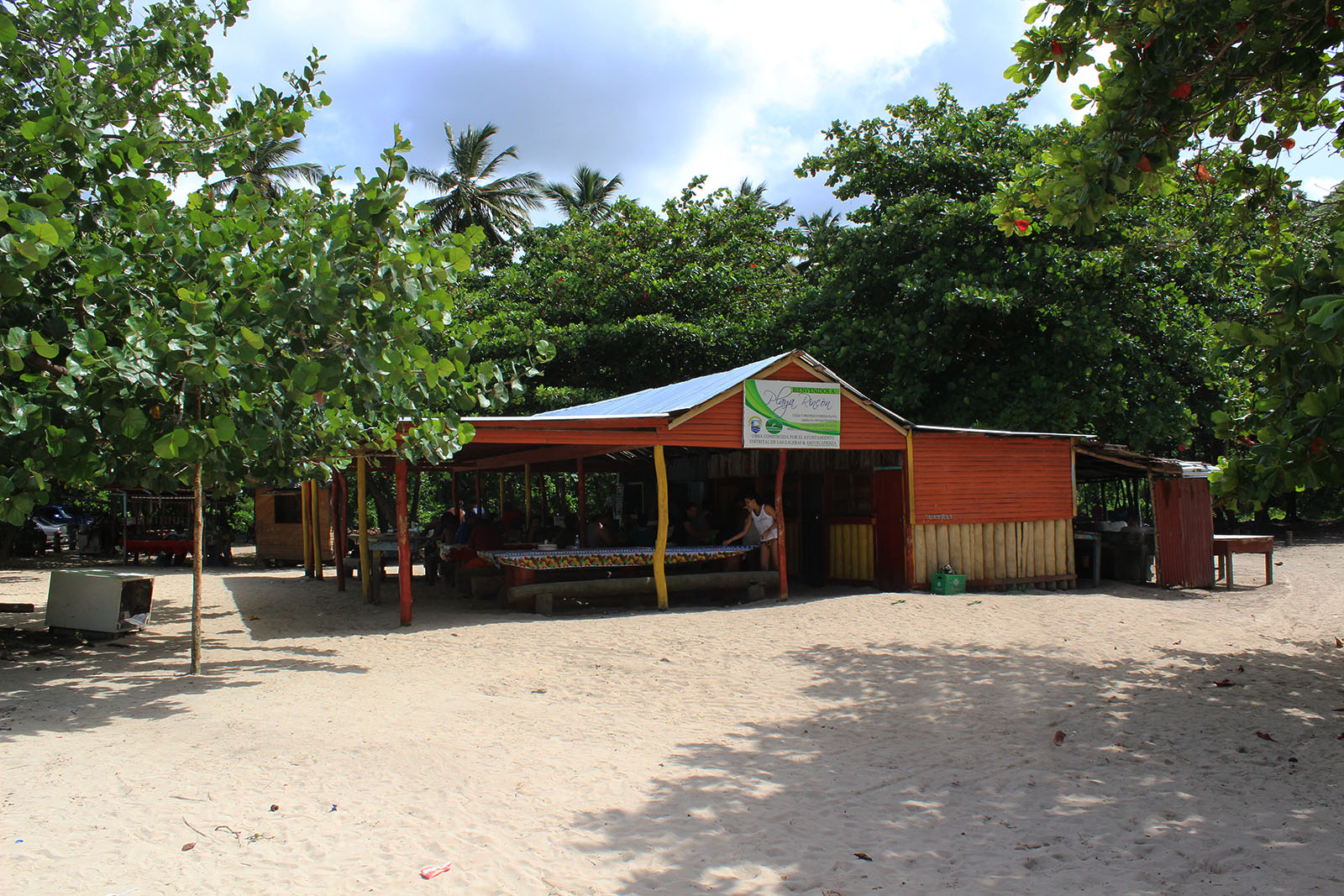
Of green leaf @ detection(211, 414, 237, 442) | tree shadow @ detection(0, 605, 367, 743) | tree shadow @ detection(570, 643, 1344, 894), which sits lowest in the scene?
tree shadow @ detection(570, 643, 1344, 894)

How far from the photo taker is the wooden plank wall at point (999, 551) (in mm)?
14148

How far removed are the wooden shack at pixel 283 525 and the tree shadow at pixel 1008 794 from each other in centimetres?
1670

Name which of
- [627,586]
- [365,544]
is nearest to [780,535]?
[627,586]

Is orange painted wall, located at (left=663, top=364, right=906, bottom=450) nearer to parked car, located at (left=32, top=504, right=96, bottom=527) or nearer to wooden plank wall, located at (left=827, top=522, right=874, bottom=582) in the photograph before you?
wooden plank wall, located at (left=827, top=522, right=874, bottom=582)

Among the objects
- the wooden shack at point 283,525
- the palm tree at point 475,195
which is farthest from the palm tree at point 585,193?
the wooden shack at point 283,525

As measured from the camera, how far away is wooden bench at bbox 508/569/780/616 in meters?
12.0

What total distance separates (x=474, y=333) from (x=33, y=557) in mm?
21653

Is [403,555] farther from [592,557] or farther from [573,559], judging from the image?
[592,557]

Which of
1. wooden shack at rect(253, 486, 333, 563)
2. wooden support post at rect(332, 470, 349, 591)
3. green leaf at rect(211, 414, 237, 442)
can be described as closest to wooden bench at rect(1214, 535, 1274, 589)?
wooden support post at rect(332, 470, 349, 591)

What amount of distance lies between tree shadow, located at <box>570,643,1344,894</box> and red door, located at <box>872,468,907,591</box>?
244 inches

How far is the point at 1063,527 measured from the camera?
15398 millimetres

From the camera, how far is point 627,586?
41.1 feet

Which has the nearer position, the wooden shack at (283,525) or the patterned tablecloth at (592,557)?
the patterned tablecloth at (592,557)

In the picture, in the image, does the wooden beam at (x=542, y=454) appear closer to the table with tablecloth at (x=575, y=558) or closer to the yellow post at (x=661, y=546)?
the yellow post at (x=661, y=546)
